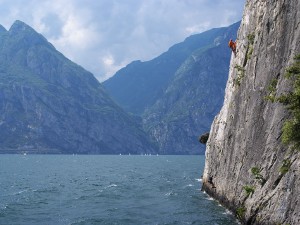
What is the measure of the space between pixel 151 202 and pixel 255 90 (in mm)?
21445

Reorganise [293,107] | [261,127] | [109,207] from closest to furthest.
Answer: [293,107]
[261,127]
[109,207]

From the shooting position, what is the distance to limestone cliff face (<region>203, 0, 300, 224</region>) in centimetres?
2760

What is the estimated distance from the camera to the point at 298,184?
24.8 m

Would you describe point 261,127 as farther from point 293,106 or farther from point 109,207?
point 109,207

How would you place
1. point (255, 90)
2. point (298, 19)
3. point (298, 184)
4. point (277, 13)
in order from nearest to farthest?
point (298, 184) < point (298, 19) < point (277, 13) < point (255, 90)

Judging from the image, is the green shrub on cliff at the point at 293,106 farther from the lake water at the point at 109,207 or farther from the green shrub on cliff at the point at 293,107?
the lake water at the point at 109,207

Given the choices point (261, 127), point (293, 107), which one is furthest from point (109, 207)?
point (293, 107)

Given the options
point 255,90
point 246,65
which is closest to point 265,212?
point 255,90

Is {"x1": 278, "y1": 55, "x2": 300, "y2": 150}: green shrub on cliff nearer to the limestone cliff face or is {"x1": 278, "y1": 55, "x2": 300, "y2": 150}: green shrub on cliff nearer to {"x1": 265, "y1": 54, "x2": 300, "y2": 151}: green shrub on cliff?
{"x1": 265, "y1": 54, "x2": 300, "y2": 151}: green shrub on cliff

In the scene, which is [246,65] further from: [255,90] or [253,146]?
[253,146]

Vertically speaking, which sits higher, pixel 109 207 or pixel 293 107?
pixel 293 107

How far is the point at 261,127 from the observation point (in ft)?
111

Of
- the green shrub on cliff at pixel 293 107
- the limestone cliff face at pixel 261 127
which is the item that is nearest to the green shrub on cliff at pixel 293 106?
the green shrub on cliff at pixel 293 107

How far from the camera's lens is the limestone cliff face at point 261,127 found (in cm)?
2760
